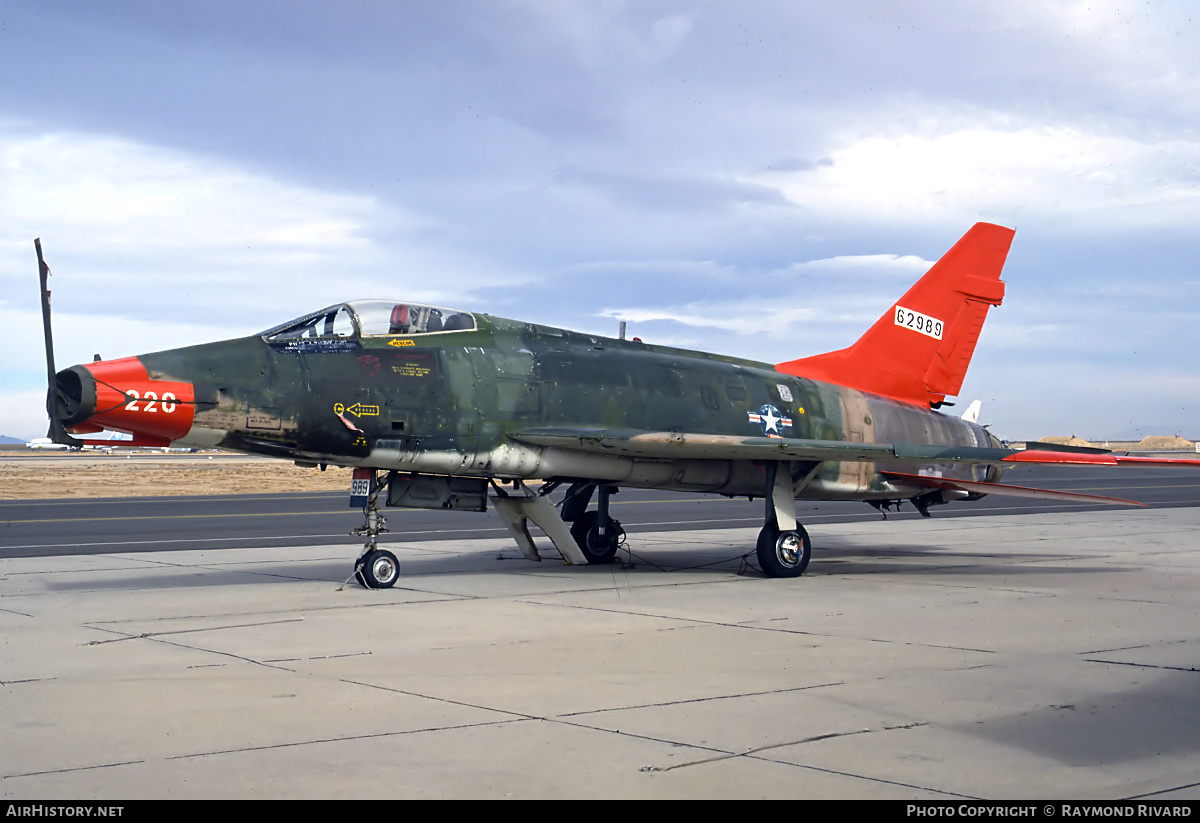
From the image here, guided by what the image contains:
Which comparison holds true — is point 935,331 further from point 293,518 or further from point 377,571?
point 293,518

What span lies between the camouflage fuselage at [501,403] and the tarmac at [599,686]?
5.18 ft

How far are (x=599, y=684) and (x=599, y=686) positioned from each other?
7 cm

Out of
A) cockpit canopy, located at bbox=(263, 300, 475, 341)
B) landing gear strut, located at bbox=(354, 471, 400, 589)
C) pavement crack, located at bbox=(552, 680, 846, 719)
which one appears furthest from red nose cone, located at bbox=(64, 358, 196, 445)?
pavement crack, located at bbox=(552, 680, 846, 719)

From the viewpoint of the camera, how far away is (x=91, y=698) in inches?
258

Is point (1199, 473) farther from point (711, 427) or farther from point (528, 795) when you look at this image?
point (528, 795)

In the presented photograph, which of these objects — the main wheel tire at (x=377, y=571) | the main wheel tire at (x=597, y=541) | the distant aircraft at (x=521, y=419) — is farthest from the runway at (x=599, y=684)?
the main wheel tire at (x=597, y=541)

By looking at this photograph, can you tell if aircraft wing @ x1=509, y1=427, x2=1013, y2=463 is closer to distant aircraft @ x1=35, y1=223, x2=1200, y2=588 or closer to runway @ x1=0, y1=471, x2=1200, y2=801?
distant aircraft @ x1=35, y1=223, x2=1200, y2=588

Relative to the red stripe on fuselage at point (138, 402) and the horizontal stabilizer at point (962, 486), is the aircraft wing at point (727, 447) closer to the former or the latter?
the horizontal stabilizer at point (962, 486)

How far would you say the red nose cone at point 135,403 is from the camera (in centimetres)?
1005

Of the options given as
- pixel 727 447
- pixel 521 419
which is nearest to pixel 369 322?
pixel 521 419

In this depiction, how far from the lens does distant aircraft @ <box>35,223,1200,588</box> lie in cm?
1082

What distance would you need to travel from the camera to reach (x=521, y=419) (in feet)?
42.1

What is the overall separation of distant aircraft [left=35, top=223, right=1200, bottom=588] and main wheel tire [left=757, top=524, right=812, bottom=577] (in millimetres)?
20

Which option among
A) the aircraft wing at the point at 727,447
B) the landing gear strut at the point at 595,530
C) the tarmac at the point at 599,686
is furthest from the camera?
the landing gear strut at the point at 595,530
